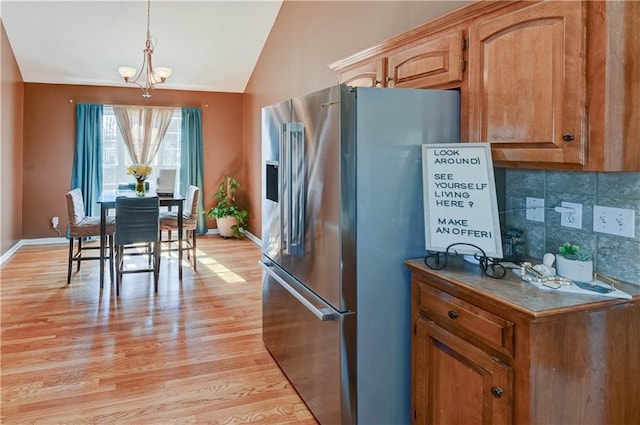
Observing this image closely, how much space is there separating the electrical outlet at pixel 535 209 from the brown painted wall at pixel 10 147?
237 inches

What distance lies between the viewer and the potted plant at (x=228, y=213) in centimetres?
757

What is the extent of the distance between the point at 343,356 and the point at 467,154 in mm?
1064

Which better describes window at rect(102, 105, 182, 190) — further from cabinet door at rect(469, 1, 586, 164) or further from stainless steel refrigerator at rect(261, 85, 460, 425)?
cabinet door at rect(469, 1, 586, 164)

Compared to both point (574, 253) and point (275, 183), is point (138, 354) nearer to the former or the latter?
point (275, 183)

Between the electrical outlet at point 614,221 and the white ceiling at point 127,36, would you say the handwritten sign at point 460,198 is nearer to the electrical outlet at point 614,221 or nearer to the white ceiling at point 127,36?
the electrical outlet at point 614,221

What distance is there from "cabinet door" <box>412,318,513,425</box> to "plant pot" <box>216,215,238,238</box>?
5.80m

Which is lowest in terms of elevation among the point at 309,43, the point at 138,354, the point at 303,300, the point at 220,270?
the point at 138,354

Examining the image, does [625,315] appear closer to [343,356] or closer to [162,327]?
[343,356]

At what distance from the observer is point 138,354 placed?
3.18m

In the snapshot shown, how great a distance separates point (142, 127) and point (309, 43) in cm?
365

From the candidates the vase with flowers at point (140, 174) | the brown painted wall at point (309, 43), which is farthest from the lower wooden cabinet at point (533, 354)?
the vase with flowers at point (140, 174)

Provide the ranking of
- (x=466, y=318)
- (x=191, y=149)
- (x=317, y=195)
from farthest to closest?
1. (x=191, y=149)
2. (x=317, y=195)
3. (x=466, y=318)

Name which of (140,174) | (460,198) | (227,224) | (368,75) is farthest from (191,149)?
(460,198)

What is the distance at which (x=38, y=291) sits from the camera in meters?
4.57
